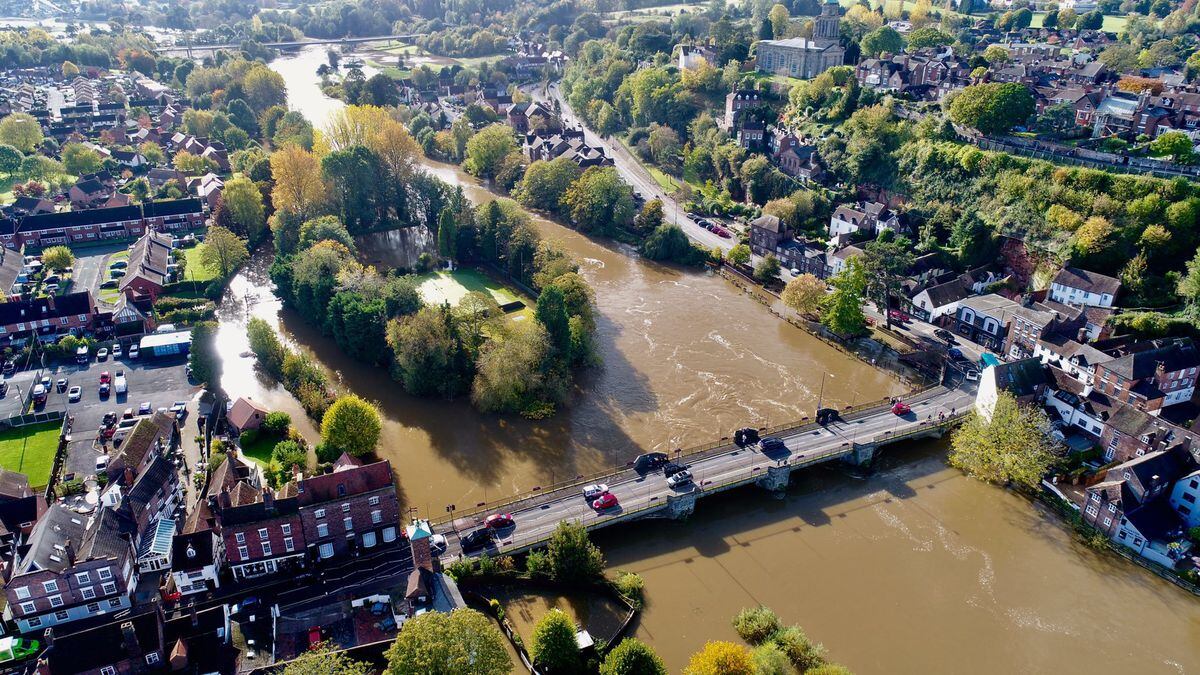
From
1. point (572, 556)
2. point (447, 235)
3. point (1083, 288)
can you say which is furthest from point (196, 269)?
point (1083, 288)

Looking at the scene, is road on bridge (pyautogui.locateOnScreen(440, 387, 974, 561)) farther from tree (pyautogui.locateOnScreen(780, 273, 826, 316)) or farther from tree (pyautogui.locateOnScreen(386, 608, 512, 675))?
tree (pyautogui.locateOnScreen(780, 273, 826, 316))

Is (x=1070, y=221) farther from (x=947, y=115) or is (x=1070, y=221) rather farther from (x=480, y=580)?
(x=480, y=580)

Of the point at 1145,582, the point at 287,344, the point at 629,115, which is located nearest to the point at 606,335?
the point at 287,344

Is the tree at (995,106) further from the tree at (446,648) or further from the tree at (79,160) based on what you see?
the tree at (79,160)

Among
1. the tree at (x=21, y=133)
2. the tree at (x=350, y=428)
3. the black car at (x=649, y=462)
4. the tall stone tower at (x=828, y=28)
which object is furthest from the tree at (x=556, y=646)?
the tree at (x=21, y=133)

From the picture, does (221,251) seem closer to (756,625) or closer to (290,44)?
(756,625)

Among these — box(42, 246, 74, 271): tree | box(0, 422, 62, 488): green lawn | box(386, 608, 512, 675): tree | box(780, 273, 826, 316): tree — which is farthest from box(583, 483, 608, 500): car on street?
box(42, 246, 74, 271): tree
